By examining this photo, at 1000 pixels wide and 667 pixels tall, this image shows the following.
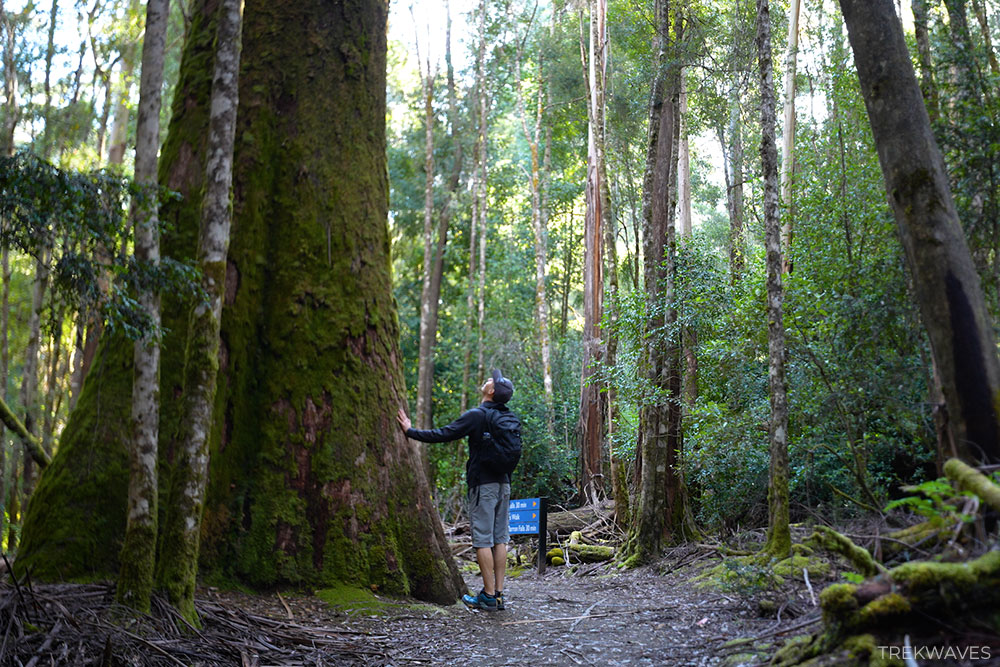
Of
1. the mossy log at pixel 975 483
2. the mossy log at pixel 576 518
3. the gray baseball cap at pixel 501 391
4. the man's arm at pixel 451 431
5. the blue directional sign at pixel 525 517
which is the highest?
the gray baseball cap at pixel 501 391

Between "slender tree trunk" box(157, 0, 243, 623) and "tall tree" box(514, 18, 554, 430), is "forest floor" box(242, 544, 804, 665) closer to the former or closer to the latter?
"slender tree trunk" box(157, 0, 243, 623)

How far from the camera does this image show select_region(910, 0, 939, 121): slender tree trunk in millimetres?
7413

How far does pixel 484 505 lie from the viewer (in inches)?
258

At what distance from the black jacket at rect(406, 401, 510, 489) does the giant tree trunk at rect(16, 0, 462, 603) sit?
39 centimetres

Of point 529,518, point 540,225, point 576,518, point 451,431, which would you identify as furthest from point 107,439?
point 540,225

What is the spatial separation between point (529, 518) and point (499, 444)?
4788 millimetres

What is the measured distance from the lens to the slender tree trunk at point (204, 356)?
464 cm

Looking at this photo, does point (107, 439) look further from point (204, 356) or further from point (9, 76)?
point (9, 76)

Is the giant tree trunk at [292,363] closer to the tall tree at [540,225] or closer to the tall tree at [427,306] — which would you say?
the tall tree at [427,306]

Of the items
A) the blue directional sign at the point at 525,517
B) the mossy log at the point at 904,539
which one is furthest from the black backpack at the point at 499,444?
the blue directional sign at the point at 525,517

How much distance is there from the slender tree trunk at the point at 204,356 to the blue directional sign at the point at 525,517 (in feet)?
22.1

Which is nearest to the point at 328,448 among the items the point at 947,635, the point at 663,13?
the point at 947,635

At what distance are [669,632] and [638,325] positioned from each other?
700cm

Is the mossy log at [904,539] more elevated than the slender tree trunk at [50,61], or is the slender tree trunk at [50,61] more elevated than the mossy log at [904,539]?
the slender tree trunk at [50,61]
